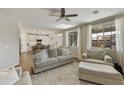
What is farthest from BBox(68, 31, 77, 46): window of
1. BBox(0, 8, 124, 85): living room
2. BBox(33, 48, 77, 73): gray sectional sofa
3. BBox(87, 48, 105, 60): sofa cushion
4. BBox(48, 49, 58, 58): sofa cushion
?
BBox(87, 48, 105, 60): sofa cushion

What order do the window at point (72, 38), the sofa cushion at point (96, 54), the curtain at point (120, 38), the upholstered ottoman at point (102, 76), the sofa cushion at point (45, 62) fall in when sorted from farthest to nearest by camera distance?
the window at point (72, 38) → the sofa cushion at point (96, 54) → the curtain at point (120, 38) → the sofa cushion at point (45, 62) → the upholstered ottoman at point (102, 76)

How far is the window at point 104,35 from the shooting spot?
456cm

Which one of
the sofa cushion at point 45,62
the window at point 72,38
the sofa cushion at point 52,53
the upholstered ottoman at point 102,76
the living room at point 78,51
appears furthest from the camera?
the window at point 72,38

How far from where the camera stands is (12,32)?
4387 mm

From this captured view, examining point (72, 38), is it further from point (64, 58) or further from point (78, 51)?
point (64, 58)

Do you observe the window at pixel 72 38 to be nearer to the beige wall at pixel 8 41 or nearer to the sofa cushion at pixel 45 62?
the sofa cushion at pixel 45 62

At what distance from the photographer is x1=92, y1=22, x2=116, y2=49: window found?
456 centimetres

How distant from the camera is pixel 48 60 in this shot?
395 cm

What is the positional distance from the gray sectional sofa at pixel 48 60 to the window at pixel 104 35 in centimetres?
169

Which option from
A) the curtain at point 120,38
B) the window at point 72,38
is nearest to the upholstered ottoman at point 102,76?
the curtain at point 120,38
